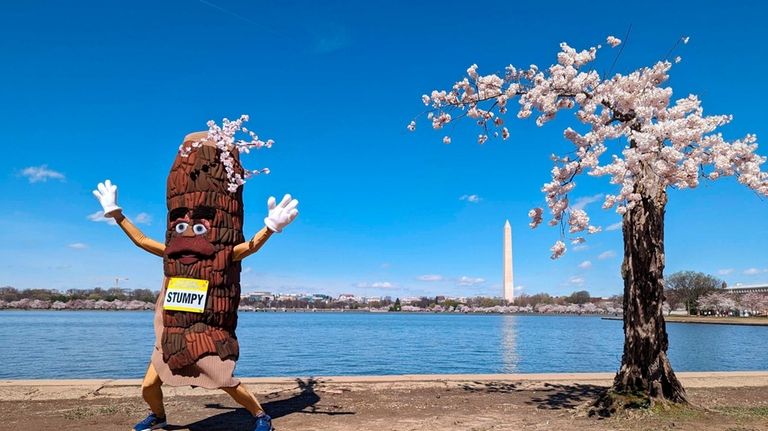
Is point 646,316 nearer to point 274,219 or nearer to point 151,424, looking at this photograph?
point 274,219

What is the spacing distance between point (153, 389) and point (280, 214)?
2960 mm

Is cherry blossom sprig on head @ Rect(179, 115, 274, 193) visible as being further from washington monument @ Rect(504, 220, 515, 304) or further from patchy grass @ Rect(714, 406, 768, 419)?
washington monument @ Rect(504, 220, 515, 304)

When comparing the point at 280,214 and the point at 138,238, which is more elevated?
the point at 280,214

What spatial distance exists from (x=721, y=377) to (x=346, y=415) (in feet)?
29.7

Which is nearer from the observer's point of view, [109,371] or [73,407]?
[73,407]

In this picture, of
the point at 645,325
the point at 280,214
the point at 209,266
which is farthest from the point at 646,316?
the point at 209,266

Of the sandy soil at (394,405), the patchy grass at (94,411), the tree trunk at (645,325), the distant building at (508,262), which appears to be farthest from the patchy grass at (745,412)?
the distant building at (508,262)

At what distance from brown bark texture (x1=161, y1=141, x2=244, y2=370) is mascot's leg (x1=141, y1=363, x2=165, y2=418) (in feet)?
1.37

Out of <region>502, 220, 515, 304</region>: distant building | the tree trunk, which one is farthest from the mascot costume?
<region>502, 220, 515, 304</region>: distant building

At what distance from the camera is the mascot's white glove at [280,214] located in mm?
7730

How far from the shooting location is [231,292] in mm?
8031

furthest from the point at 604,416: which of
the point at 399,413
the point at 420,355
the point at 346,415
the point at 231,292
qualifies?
the point at 420,355

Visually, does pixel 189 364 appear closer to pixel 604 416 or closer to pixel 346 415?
pixel 346 415

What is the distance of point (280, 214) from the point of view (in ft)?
25.4
